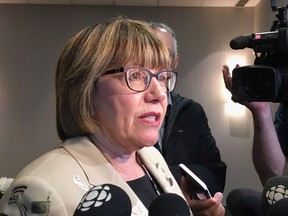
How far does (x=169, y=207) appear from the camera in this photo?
652 millimetres

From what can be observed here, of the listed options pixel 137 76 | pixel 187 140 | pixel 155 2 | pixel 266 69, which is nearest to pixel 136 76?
pixel 137 76

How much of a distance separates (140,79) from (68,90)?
0.61 feet

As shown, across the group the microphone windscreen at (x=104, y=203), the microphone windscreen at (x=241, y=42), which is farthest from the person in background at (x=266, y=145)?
the microphone windscreen at (x=104, y=203)

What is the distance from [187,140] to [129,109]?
2.73 feet

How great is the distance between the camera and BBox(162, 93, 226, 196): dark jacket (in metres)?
1.70

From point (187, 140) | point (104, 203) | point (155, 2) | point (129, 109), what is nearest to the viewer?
point (104, 203)

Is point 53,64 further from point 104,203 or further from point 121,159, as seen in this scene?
point 104,203

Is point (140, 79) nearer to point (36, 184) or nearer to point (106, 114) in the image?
point (106, 114)

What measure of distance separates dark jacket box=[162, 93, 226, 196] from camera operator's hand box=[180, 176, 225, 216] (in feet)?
1.96

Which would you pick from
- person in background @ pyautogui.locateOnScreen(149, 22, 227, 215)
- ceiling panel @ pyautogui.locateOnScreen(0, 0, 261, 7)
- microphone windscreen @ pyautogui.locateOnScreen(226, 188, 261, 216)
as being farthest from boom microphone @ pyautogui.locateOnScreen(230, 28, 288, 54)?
ceiling panel @ pyautogui.locateOnScreen(0, 0, 261, 7)

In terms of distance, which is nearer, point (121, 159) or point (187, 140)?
point (121, 159)

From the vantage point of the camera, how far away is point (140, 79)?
3.16ft

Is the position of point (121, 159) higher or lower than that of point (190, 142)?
higher

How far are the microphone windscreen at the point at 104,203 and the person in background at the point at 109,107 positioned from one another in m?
0.29
